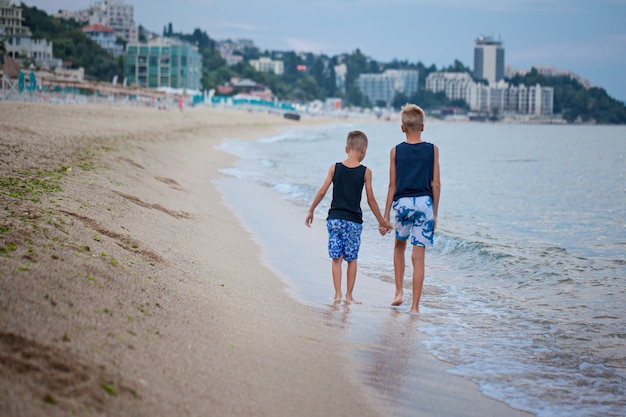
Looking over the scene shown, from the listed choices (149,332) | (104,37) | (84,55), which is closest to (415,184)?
(149,332)

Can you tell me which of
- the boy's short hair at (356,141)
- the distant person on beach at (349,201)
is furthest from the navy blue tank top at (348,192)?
the boy's short hair at (356,141)

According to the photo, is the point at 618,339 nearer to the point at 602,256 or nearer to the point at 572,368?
the point at 572,368

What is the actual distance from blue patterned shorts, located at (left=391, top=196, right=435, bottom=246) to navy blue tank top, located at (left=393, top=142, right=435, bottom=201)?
0.19ft

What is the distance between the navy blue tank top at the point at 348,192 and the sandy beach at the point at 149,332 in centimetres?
84

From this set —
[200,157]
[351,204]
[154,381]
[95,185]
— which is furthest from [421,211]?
[200,157]

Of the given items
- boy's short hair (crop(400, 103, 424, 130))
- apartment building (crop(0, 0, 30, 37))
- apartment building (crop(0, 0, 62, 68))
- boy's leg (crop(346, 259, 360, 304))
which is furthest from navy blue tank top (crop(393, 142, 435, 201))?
apartment building (crop(0, 0, 30, 37))

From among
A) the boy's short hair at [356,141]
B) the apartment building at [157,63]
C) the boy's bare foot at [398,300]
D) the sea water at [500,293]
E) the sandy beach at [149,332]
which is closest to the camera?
the sandy beach at [149,332]

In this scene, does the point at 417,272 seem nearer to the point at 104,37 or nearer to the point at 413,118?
the point at 413,118

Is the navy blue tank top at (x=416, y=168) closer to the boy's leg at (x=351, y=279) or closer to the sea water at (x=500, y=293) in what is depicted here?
the boy's leg at (x=351, y=279)

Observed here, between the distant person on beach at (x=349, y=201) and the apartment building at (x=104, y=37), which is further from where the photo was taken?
the apartment building at (x=104, y=37)

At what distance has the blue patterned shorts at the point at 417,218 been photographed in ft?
18.5

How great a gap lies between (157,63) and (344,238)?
12431cm

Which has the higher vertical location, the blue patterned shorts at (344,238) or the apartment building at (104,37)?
the apartment building at (104,37)

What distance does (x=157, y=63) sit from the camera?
4897 inches
